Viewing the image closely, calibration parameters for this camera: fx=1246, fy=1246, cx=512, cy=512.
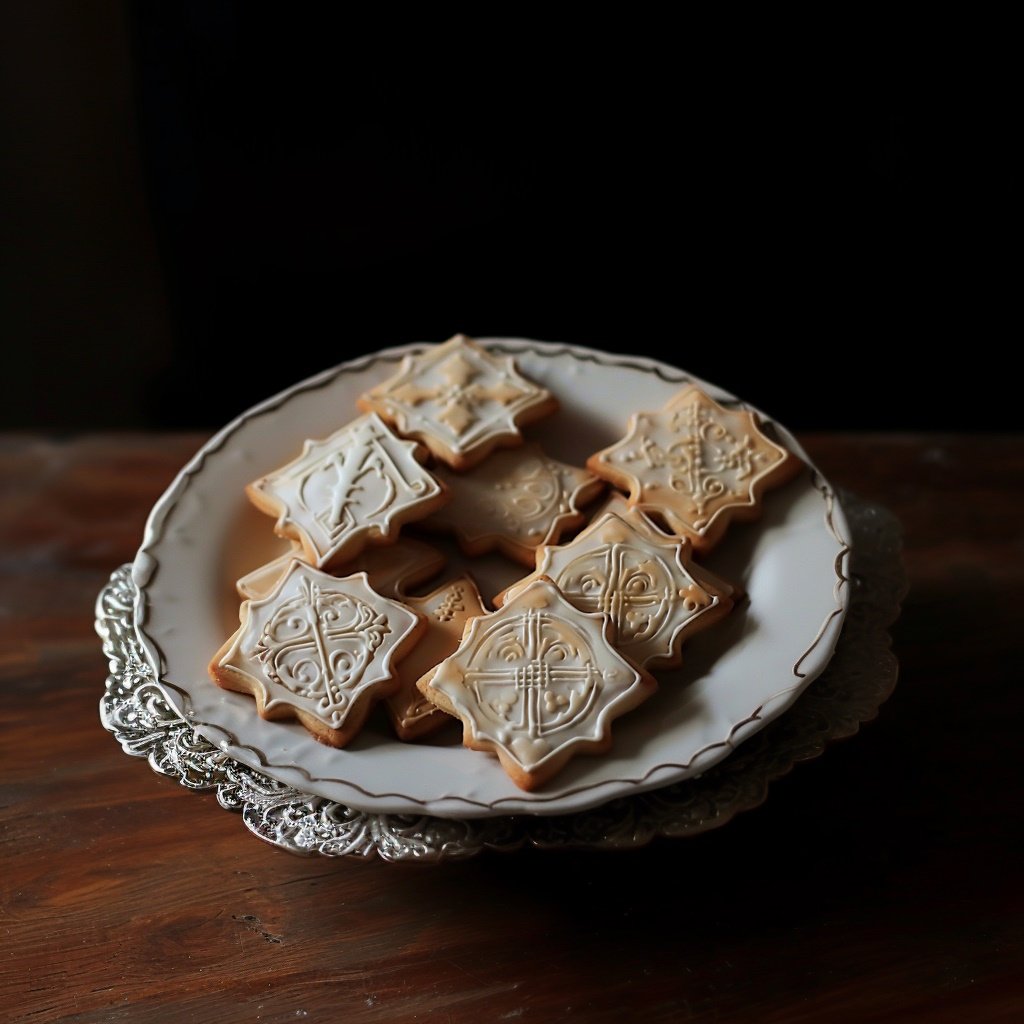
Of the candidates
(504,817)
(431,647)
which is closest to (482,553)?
(431,647)

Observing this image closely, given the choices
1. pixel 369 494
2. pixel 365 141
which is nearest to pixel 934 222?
pixel 365 141

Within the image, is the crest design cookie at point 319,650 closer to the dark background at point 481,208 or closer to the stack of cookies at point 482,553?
the stack of cookies at point 482,553

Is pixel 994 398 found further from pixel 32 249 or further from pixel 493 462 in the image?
pixel 32 249

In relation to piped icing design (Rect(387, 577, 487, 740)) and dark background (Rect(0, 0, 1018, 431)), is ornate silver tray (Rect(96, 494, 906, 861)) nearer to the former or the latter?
piped icing design (Rect(387, 577, 487, 740))

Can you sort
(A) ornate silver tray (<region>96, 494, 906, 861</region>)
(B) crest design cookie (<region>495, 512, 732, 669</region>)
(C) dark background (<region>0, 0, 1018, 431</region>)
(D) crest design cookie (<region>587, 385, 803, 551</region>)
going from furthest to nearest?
(C) dark background (<region>0, 0, 1018, 431</region>), (D) crest design cookie (<region>587, 385, 803, 551</region>), (B) crest design cookie (<region>495, 512, 732, 669</region>), (A) ornate silver tray (<region>96, 494, 906, 861</region>)

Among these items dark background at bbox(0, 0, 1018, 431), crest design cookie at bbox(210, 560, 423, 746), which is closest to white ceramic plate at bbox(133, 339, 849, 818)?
crest design cookie at bbox(210, 560, 423, 746)

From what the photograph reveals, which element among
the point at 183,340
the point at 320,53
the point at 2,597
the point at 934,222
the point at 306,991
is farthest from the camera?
the point at 183,340
